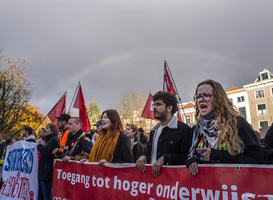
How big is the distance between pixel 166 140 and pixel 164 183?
21.7 inches

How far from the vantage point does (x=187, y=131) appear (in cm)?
290

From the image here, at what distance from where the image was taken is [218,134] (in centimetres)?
220

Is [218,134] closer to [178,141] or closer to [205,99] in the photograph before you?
[205,99]

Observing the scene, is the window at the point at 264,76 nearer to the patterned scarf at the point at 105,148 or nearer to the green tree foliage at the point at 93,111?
the green tree foliage at the point at 93,111

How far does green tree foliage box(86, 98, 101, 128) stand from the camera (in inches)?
1986

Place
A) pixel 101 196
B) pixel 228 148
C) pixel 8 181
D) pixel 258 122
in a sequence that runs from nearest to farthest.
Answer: pixel 228 148
pixel 101 196
pixel 8 181
pixel 258 122

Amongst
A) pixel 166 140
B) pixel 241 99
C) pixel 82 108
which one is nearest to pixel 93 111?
pixel 241 99

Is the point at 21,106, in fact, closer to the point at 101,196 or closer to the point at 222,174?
the point at 101,196

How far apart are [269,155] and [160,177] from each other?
1.15 m

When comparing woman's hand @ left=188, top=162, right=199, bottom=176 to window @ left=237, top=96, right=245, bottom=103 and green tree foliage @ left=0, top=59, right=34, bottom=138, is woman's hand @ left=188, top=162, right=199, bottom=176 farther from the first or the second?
window @ left=237, top=96, right=245, bottom=103

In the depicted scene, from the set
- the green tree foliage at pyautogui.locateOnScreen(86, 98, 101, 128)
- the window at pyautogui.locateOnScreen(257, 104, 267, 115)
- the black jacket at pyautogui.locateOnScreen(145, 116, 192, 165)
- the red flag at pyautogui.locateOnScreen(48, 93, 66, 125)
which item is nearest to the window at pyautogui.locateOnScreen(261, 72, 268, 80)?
the window at pyautogui.locateOnScreen(257, 104, 267, 115)

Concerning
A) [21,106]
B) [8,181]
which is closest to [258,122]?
[21,106]

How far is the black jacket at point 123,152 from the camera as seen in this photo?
351 cm

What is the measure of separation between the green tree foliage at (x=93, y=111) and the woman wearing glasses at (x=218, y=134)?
48.6 meters
